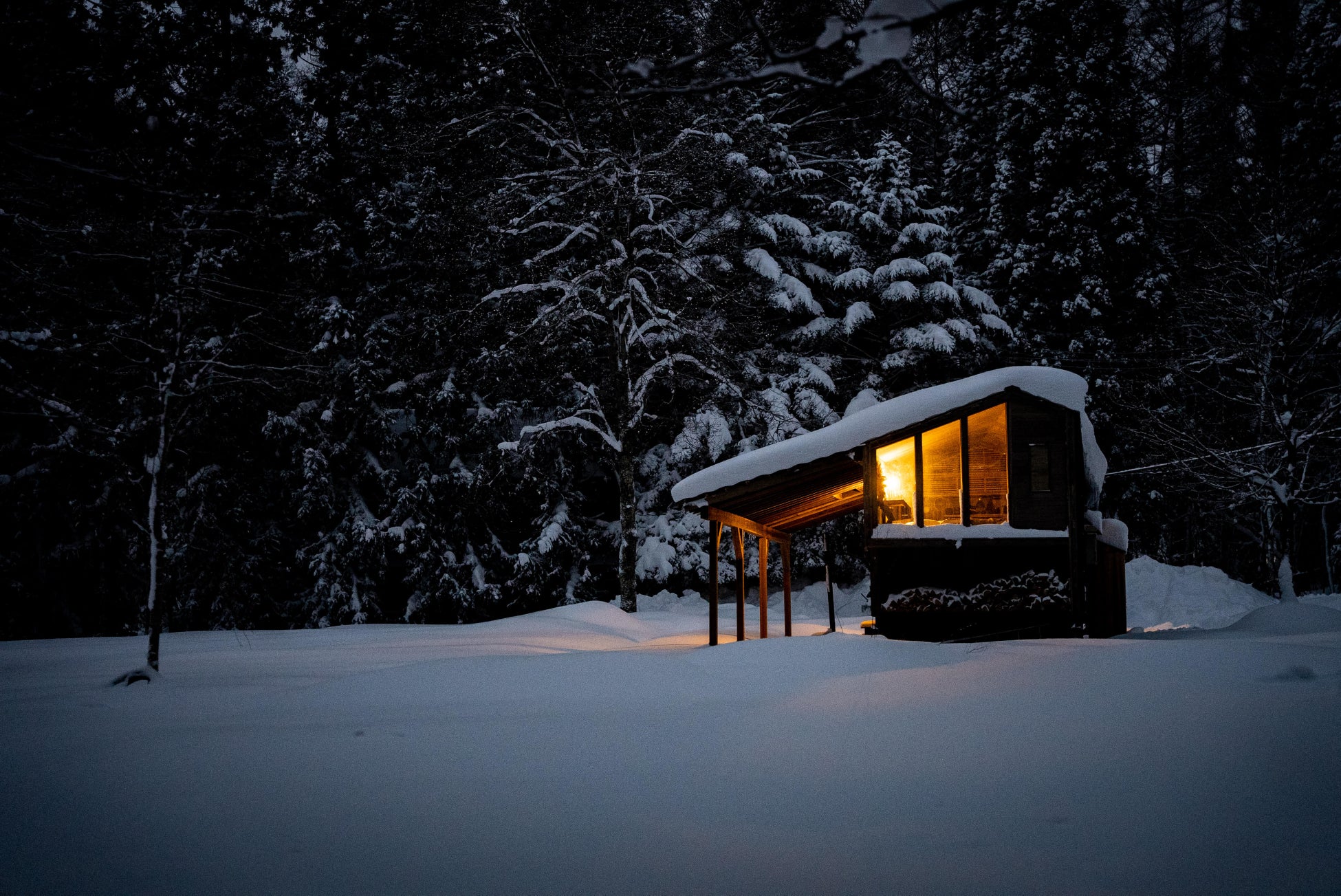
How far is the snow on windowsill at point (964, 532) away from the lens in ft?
36.9

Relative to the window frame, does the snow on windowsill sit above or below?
below

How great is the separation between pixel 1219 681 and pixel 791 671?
3540mm

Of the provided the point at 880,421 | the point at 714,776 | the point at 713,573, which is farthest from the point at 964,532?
the point at 714,776

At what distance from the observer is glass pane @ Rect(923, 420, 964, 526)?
12672mm

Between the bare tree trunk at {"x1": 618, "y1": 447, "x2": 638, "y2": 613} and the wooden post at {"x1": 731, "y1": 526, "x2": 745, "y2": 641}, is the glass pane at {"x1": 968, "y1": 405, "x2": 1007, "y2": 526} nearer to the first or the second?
the wooden post at {"x1": 731, "y1": 526, "x2": 745, "y2": 641}

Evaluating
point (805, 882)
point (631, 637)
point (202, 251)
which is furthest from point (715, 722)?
point (631, 637)

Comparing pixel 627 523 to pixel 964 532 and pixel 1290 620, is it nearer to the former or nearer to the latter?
pixel 964 532

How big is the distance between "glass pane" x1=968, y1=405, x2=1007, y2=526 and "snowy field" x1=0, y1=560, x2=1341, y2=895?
13.7ft

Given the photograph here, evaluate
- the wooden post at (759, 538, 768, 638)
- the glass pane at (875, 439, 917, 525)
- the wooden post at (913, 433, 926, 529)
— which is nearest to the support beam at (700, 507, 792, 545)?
the wooden post at (759, 538, 768, 638)

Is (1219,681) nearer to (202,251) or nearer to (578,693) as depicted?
(578,693)

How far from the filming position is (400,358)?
2142 cm

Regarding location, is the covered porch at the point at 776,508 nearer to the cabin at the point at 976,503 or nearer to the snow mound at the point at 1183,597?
the cabin at the point at 976,503

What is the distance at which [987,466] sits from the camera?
39.8 ft

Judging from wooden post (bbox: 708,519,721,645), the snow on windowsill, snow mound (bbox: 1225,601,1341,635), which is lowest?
snow mound (bbox: 1225,601,1341,635)
